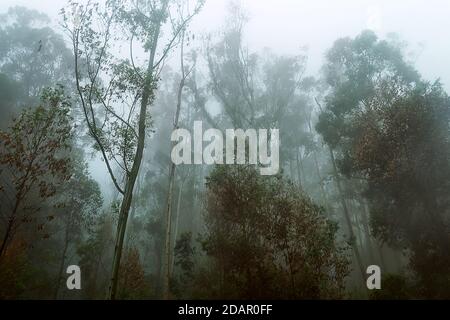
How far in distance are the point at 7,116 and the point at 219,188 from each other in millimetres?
20682

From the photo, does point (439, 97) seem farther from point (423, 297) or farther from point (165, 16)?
point (165, 16)

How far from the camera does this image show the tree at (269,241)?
13.1 m

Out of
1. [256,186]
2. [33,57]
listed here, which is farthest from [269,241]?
[33,57]

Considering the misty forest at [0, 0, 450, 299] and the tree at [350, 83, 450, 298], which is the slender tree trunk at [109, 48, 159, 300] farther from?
the tree at [350, 83, 450, 298]

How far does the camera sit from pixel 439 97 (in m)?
16.4

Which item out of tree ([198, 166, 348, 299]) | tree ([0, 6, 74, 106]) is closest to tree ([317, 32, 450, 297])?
tree ([198, 166, 348, 299])

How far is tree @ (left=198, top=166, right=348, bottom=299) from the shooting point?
13.1 m

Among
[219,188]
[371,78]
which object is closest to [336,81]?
[371,78]

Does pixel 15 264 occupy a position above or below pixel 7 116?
below
